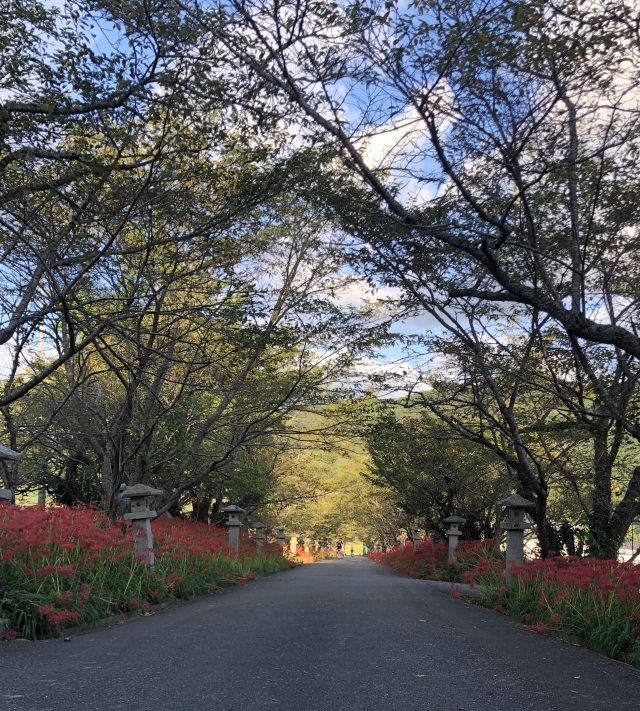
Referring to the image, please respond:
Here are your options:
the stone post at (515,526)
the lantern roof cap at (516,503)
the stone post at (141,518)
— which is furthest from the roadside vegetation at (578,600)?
the stone post at (141,518)

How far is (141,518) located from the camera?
25.8 ft

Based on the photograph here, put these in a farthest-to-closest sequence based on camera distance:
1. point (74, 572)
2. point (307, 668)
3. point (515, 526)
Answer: point (515, 526) < point (74, 572) < point (307, 668)

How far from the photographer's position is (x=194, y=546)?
9.45 m

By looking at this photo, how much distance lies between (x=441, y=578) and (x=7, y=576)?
40.0 feet

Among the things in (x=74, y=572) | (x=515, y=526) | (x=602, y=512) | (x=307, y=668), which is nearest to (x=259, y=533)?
(x=515, y=526)

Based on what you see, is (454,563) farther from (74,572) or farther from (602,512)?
(74,572)

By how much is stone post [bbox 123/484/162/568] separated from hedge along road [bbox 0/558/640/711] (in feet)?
5.10

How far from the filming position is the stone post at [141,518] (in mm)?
7555

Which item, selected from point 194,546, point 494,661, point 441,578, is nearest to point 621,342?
point 494,661

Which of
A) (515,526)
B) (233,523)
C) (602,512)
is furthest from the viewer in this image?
→ (233,523)

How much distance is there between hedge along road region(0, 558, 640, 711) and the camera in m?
3.26

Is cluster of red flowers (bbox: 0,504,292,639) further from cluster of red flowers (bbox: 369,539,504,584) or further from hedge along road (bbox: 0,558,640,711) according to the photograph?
cluster of red flowers (bbox: 369,539,504,584)

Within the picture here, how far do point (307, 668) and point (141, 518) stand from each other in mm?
4574

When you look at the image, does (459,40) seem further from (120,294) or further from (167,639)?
(167,639)
